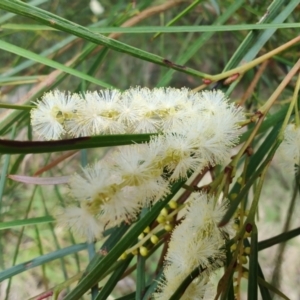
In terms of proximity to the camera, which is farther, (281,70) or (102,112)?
(281,70)

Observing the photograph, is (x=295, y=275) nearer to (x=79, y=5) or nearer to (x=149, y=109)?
(x=79, y=5)

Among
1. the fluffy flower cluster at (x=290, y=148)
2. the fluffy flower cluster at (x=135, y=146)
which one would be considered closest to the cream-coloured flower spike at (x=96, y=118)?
the fluffy flower cluster at (x=135, y=146)

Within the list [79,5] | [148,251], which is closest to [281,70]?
[79,5]

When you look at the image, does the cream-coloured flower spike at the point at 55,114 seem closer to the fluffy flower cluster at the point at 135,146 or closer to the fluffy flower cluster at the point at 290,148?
the fluffy flower cluster at the point at 135,146

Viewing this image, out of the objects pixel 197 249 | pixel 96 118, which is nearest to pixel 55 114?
pixel 96 118

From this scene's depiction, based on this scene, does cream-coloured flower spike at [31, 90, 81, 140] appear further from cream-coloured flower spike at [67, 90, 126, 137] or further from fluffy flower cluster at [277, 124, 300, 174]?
fluffy flower cluster at [277, 124, 300, 174]


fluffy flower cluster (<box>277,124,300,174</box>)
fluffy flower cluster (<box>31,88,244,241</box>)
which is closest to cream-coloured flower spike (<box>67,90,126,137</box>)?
fluffy flower cluster (<box>31,88,244,241</box>)

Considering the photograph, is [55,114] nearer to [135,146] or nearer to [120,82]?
[135,146]
